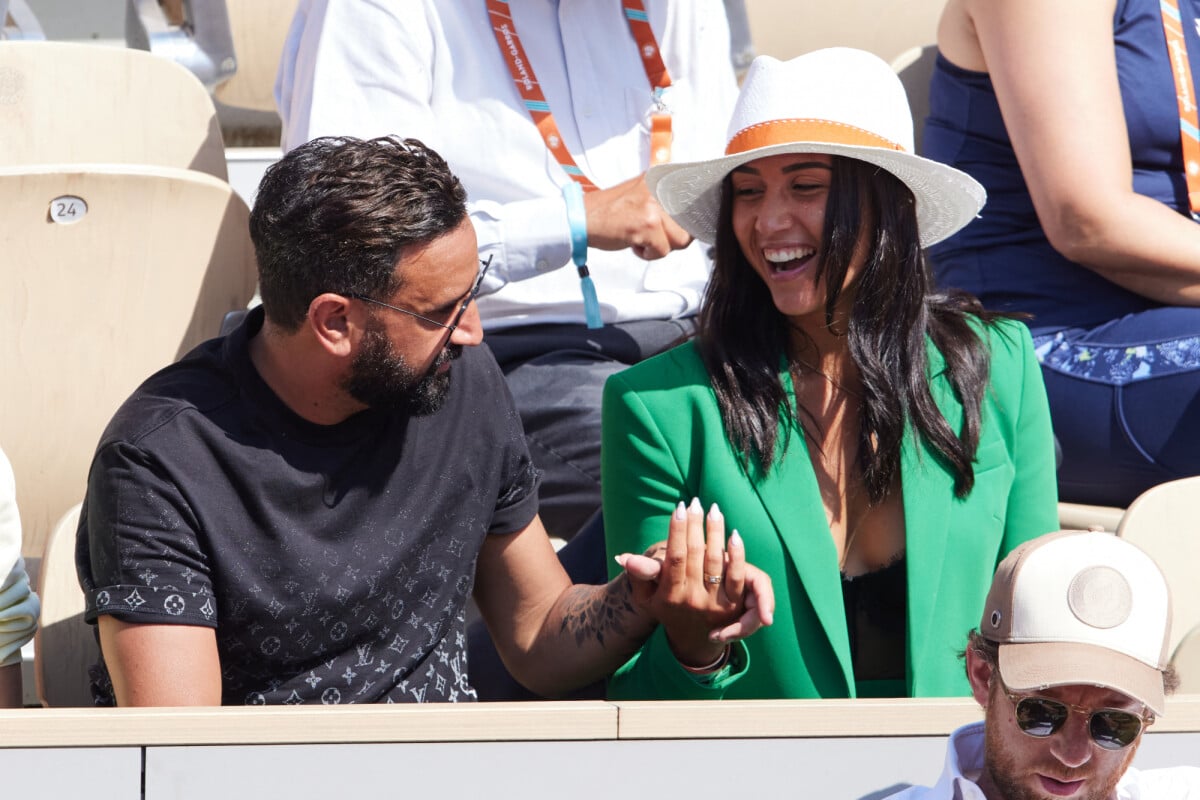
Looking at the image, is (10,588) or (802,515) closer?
(10,588)

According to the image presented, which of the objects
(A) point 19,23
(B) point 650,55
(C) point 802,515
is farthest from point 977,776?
(A) point 19,23

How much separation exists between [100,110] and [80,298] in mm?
663

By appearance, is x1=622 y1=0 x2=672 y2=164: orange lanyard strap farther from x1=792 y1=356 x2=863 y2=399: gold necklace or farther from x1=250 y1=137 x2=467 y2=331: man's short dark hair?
x1=250 y1=137 x2=467 y2=331: man's short dark hair

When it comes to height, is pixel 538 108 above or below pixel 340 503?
above

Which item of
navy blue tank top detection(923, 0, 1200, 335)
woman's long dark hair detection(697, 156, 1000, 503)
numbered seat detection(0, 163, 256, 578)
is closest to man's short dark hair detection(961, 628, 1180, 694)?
woman's long dark hair detection(697, 156, 1000, 503)

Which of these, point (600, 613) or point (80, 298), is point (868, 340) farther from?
point (80, 298)

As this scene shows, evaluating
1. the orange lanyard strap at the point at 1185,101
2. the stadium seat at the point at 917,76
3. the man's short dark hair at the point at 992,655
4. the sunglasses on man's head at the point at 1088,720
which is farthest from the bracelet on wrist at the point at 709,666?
the stadium seat at the point at 917,76

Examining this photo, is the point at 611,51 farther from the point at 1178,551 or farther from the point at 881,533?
the point at 1178,551

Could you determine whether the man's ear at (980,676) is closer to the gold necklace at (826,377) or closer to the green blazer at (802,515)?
the green blazer at (802,515)

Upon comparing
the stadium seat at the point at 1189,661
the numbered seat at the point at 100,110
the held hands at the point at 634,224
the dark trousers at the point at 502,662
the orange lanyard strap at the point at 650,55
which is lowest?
the dark trousers at the point at 502,662

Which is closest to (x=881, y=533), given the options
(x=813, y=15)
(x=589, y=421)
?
(x=589, y=421)

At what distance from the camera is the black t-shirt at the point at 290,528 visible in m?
1.76

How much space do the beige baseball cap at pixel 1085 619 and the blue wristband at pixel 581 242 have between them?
112cm

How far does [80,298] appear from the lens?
8.29 ft
